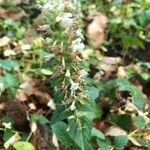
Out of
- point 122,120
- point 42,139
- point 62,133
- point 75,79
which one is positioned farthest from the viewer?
point 122,120

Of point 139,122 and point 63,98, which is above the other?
point 63,98

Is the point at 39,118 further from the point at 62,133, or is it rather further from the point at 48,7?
the point at 48,7

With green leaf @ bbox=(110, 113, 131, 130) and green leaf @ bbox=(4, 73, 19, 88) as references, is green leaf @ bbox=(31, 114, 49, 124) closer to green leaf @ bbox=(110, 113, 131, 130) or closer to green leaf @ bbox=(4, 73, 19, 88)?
green leaf @ bbox=(4, 73, 19, 88)

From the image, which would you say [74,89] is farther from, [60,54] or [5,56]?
[5,56]

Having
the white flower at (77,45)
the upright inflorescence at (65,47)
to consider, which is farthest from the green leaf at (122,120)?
the white flower at (77,45)

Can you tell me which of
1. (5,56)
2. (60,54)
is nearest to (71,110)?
(60,54)

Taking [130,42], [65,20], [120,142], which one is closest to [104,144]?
[120,142]
